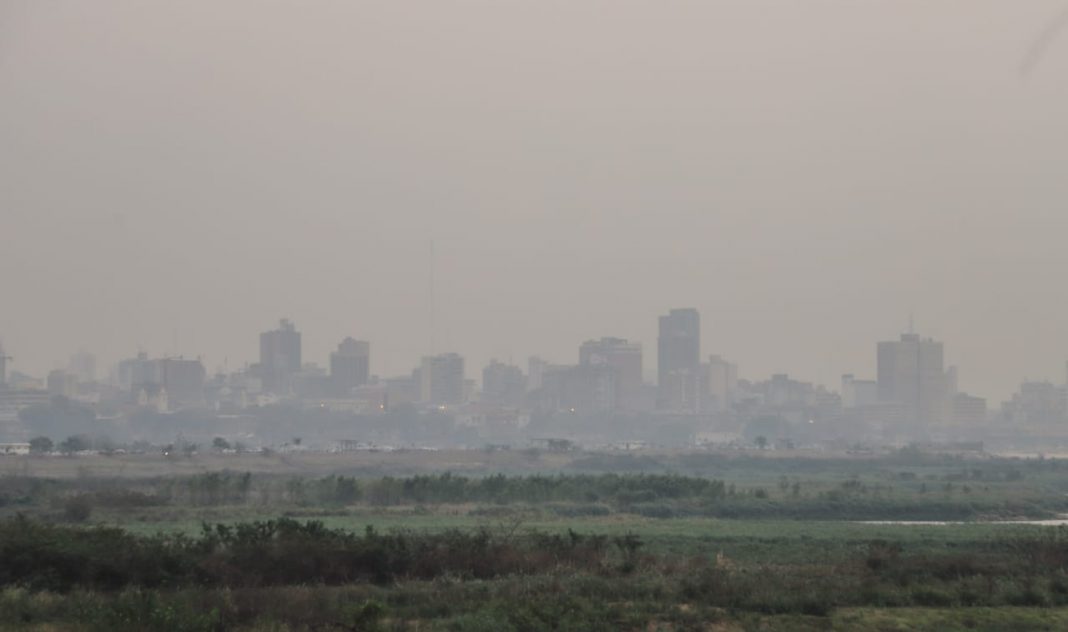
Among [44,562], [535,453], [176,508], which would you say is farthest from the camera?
[535,453]

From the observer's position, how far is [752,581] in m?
30.6

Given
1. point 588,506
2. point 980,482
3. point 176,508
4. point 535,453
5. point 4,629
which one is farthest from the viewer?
point 535,453

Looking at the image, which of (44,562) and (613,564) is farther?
(613,564)

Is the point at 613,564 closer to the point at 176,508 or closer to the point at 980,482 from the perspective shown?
the point at 176,508

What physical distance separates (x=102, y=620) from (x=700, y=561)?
55.3 ft

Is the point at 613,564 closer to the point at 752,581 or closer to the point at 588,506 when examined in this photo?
the point at 752,581

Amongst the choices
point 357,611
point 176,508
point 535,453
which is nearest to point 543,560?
point 357,611

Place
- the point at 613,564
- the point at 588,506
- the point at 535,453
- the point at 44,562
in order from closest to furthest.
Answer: the point at 44,562 → the point at 613,564 → the point at 588,506 → the point at 535,453

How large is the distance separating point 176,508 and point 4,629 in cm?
4135

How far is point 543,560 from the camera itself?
34219 mm

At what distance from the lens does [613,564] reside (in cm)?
3378

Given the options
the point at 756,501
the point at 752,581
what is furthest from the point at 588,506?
the point at 752,581

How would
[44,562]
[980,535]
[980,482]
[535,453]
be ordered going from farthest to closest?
1. [535,453]
2. [980,482]
3. [980,535]
4. [44,562]

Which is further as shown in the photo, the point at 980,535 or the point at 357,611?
the point at 980,535
